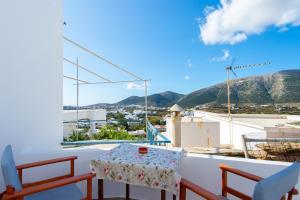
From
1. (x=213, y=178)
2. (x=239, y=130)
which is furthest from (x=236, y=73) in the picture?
(x=213, y=178)

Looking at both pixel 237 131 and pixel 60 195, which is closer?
pixel 60 195

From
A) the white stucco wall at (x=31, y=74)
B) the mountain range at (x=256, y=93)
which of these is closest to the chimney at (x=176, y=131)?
the white stucco wall at (x=31, y=74)

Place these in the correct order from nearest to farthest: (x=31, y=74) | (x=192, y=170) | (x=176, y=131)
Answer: (x=192, y=170)
(x=31, y=74)
(x=176, y=131)

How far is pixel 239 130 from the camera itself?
36.3 ft

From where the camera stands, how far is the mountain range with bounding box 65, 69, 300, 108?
17.6 meters

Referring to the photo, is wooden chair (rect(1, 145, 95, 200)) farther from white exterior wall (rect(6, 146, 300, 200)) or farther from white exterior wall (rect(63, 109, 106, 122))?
white exterior wall (rect(63, 109, 106, 122))

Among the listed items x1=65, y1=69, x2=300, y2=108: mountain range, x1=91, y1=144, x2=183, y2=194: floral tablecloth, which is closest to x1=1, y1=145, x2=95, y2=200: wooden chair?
x1=91, y1=144, x2=183, y2=194: floral tablecloth

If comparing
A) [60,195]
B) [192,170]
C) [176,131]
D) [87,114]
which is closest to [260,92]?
[87,114]

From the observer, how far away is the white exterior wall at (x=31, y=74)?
2258 millimetres

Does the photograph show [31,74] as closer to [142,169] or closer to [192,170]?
[142,169]

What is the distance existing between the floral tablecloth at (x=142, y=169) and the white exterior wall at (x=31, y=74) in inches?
42.9

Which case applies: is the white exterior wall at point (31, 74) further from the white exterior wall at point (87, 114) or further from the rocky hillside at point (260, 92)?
the rocky hillside at point (260, 92)

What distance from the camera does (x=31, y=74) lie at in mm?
2572

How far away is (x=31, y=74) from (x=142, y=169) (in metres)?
1.81
